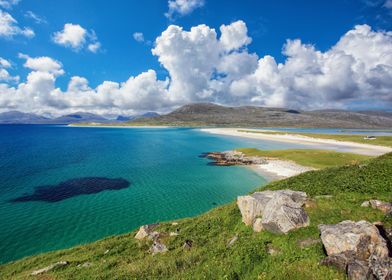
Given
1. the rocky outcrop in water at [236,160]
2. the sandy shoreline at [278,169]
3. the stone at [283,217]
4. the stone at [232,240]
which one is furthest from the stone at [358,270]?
the rocky outcrop in water at [236,160]

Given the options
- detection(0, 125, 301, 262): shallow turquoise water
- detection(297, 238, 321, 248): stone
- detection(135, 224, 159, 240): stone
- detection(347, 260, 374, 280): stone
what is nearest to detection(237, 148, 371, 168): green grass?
detection(0, 125, 301, 262): shallow turquoise water

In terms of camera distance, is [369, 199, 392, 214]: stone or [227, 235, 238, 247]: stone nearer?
[369, 199, 392, 214]: stone

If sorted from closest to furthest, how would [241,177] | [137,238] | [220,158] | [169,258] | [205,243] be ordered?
1. [169,258]
2. [205,243]
3. [137,238]
4. [241,177]
5. [220,158]

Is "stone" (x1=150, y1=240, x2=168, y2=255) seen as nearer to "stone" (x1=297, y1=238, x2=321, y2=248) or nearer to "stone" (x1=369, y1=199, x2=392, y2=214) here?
"stone" (x1=297, y1=238, x2=321, y2=248)

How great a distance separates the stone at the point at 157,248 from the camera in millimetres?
15276

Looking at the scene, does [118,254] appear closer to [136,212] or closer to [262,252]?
[262,252]

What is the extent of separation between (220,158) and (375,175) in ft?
165

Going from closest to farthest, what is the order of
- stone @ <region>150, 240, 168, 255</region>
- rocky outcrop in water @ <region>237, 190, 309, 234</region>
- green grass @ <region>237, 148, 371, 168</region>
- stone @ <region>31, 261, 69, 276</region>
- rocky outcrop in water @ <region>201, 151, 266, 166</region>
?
rocky outcrop in water @ <region>237, 190, 309, 234</region>, stone @ <region>31, 261, 69, 276</region>, stone @ <region>150, 240, 168, 255</region>, green grass @ <region>237, 148, 371, 168</region>, rocky outcrop in water @ <region>201, 151, 266, 166</region>

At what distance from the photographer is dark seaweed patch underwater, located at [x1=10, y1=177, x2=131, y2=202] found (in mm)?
35469

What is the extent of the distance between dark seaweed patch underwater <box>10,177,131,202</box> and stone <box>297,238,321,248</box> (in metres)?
35.1

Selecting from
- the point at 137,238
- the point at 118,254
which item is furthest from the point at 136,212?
the point at 118,254

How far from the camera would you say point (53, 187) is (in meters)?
41.3

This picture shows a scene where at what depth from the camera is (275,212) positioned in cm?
1369

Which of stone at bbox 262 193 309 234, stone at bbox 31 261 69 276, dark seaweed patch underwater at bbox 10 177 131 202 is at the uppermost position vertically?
stone at bbox 262 193 309 234
